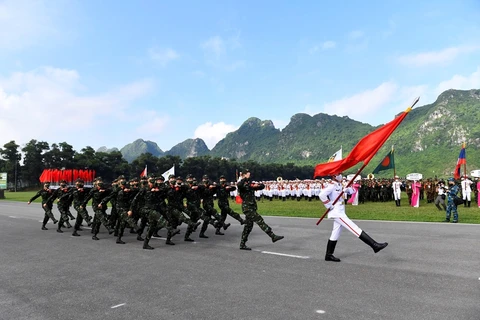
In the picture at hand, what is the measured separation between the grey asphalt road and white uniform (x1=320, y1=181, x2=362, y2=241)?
0.59 m

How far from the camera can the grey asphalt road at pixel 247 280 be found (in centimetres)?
462

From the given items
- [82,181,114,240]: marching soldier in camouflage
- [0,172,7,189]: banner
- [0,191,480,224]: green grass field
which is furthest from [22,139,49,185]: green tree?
[82,181,114,240]: marching soldier in camouflage

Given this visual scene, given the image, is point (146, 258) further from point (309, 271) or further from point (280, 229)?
point (280, 229)

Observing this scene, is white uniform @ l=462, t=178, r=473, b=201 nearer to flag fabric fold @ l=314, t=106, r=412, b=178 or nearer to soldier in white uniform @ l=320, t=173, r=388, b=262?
flag fabric fold @ l=314, t=106, r=412, b=178

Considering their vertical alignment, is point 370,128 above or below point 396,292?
above

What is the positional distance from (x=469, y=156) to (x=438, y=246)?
104 m

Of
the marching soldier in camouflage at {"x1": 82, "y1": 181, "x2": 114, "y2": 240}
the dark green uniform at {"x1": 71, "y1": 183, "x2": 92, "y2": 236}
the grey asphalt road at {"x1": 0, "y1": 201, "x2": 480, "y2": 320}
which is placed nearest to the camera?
the grey asphalt road at {"x1": 0, "y1": 201, "x2": 480, "y2": 320}

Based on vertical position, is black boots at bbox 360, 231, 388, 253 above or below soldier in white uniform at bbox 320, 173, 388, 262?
below

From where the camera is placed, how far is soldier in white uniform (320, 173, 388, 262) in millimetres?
7420

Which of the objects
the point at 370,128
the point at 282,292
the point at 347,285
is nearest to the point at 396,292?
the point at 347,285

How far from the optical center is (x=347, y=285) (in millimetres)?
5555

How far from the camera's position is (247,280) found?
239 inches

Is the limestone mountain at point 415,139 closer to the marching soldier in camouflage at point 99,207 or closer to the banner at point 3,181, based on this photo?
the banner at point 3,181

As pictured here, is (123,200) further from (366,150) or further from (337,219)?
(366,150)
